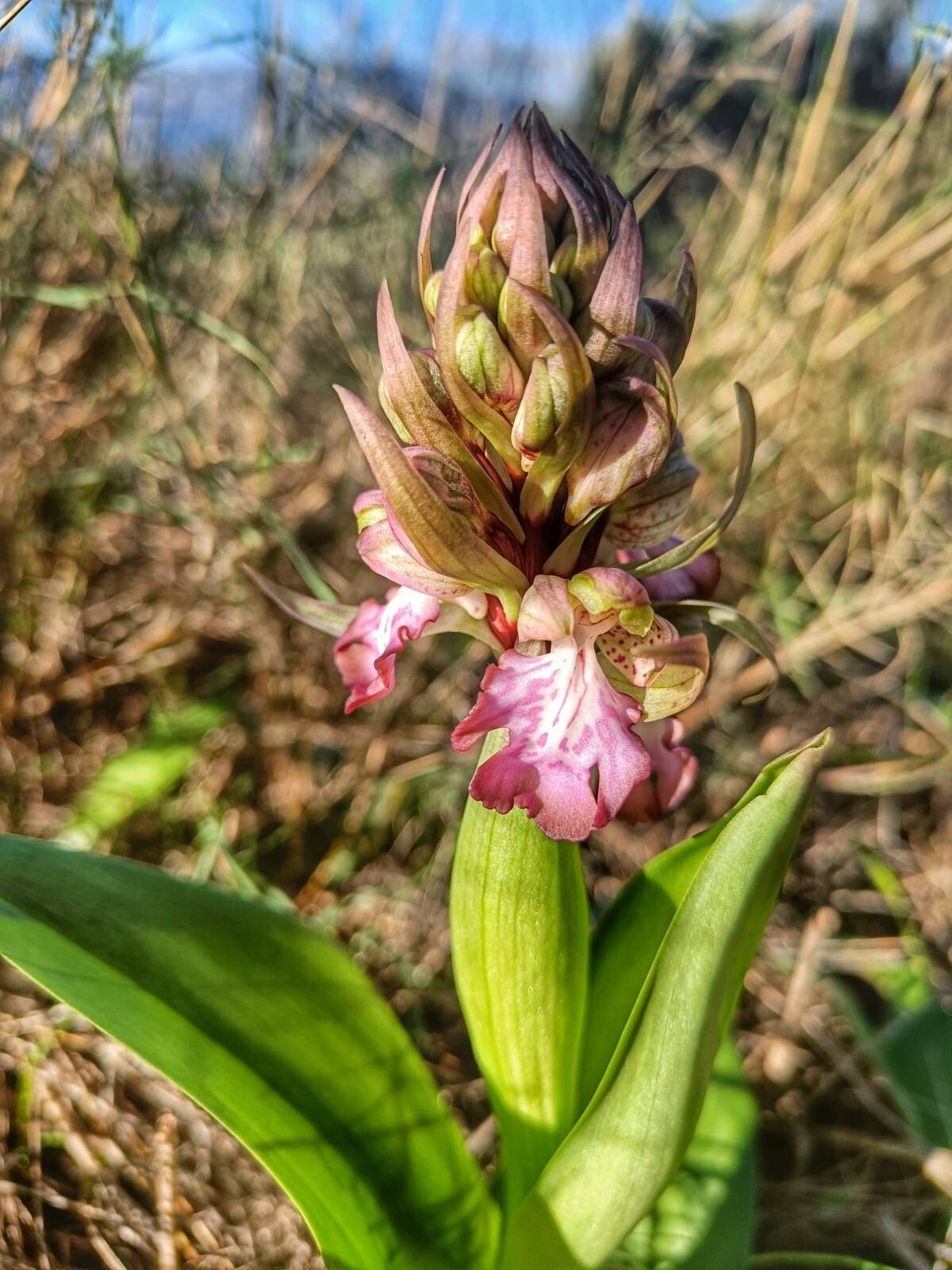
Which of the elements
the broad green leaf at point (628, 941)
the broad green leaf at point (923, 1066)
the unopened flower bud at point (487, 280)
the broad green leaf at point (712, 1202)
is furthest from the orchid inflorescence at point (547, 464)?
the broad green leaf at point (923, 1066)

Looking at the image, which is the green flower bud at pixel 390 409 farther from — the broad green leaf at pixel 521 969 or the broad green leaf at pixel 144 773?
the broad green leaf at pixel 144 773

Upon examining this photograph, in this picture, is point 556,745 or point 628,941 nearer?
point 556,745

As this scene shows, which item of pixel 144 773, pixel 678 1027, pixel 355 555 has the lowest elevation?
pixel 144 773

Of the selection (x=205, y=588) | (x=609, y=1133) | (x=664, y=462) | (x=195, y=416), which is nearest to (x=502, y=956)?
(x=609, y=1133)

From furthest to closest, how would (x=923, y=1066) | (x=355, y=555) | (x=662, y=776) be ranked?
(x=355, y=555)
(x=923, y=1066)
(x=662, y=776)

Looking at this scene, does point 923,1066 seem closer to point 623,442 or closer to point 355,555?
point 623,442

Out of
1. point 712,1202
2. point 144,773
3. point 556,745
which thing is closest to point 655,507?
point 556,745

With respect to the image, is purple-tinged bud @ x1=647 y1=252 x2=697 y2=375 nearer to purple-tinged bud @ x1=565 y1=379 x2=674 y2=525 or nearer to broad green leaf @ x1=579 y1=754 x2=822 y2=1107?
purple-tinged bud @ x1=565 y1=379 x2=674 y2=525

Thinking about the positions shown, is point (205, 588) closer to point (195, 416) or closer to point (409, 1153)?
point (195, 416)
